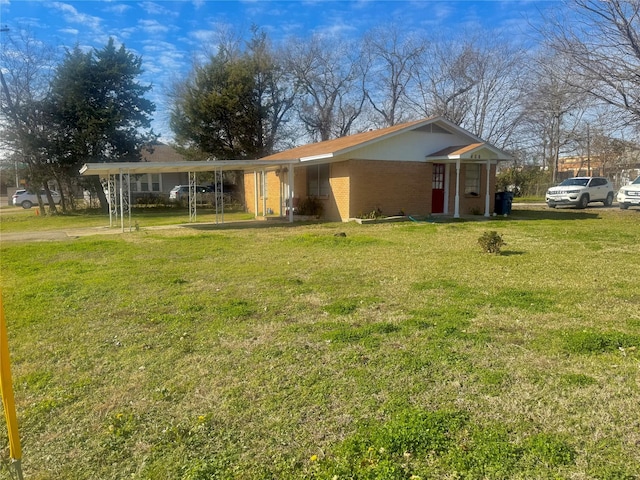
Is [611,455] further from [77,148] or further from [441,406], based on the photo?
[77,148]

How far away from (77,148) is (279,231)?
16.6 m

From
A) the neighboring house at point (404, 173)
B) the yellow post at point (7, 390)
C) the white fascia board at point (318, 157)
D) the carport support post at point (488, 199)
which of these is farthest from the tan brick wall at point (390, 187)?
the yellow post at point (7, 390)

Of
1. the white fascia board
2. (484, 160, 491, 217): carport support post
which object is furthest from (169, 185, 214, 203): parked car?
(484, 160, 491, 217): carport support post

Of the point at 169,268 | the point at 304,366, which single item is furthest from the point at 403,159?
the point at 304,366

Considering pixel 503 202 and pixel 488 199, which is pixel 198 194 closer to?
pixel 488 199

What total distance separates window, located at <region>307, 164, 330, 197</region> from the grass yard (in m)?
11.1

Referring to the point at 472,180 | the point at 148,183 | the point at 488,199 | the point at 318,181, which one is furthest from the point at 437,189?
the point at 148,183

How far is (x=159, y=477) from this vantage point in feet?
8.33

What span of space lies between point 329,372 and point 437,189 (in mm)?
16468

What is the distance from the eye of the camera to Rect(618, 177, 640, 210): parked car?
20273 mm

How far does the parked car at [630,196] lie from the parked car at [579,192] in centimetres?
207

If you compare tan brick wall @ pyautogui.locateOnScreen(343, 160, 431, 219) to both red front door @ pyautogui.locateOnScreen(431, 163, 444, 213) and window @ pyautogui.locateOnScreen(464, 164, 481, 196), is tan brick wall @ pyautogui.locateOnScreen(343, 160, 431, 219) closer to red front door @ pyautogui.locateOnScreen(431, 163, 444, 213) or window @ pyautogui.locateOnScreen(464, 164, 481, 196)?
red front door @ pyautogui.locateOnScreen(431, 163, 444, 213)

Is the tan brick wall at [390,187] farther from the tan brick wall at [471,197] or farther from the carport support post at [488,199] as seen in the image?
the carport support post at [488,199]

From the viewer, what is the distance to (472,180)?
778 inches
